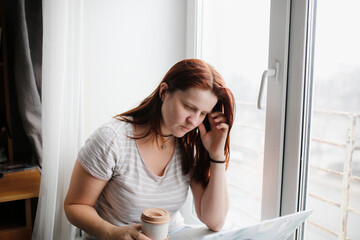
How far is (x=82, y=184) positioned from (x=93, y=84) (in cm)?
77

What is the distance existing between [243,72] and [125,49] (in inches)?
27.5

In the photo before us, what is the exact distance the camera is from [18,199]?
135cm

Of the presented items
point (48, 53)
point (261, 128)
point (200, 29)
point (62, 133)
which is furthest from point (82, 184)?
point (200, 29)

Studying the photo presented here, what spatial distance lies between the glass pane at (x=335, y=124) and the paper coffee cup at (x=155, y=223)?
0.64m

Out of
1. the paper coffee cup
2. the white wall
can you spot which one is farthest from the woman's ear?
the white wall

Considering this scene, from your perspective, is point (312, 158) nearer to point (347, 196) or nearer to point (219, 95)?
point (347, 196)

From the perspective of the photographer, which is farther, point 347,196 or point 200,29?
point 200,29

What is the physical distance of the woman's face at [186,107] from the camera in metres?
1.05

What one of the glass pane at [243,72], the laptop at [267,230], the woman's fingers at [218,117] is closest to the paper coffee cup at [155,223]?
the laptop at [267,230]

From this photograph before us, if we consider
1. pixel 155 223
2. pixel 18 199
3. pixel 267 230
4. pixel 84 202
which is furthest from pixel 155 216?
pixel 18 199

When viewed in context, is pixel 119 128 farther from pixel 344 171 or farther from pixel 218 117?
pixel 344 171

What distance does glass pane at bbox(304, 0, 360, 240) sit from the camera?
1.01 meters

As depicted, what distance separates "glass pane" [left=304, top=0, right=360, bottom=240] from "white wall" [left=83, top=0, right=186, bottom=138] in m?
0.98

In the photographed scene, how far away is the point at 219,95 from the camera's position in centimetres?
111
